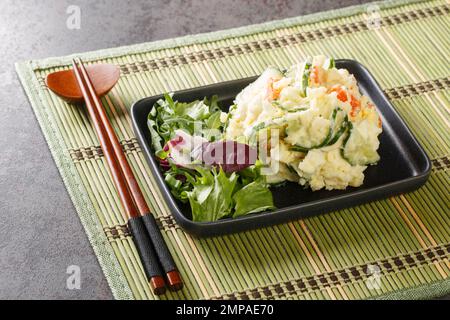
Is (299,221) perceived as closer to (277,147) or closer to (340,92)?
(277,147)

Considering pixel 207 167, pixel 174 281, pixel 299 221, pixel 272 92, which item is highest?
pixel 272 92

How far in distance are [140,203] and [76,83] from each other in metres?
0.58

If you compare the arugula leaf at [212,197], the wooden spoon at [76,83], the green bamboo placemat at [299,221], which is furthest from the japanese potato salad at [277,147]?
the wooden spoon at [76,83]

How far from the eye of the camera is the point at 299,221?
223cm

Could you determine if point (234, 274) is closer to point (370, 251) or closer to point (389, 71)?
point (370, 251)

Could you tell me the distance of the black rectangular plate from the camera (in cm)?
206

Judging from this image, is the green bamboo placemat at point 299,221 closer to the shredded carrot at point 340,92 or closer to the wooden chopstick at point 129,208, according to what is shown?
the wooden chopstick at point 129,208

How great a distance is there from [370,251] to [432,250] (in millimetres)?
190

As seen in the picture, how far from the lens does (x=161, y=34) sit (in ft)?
9.64

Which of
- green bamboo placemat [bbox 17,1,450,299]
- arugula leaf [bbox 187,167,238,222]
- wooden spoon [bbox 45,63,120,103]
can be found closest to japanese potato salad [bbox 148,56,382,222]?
arugula leaf [bbox 187,167,238,222]

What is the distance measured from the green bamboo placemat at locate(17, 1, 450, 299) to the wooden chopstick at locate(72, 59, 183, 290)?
0.06 metres

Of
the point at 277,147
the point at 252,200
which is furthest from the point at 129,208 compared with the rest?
the point at 277,147

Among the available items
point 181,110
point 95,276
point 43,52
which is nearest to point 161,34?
point 43,52

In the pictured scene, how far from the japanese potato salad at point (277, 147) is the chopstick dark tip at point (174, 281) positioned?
17cm
